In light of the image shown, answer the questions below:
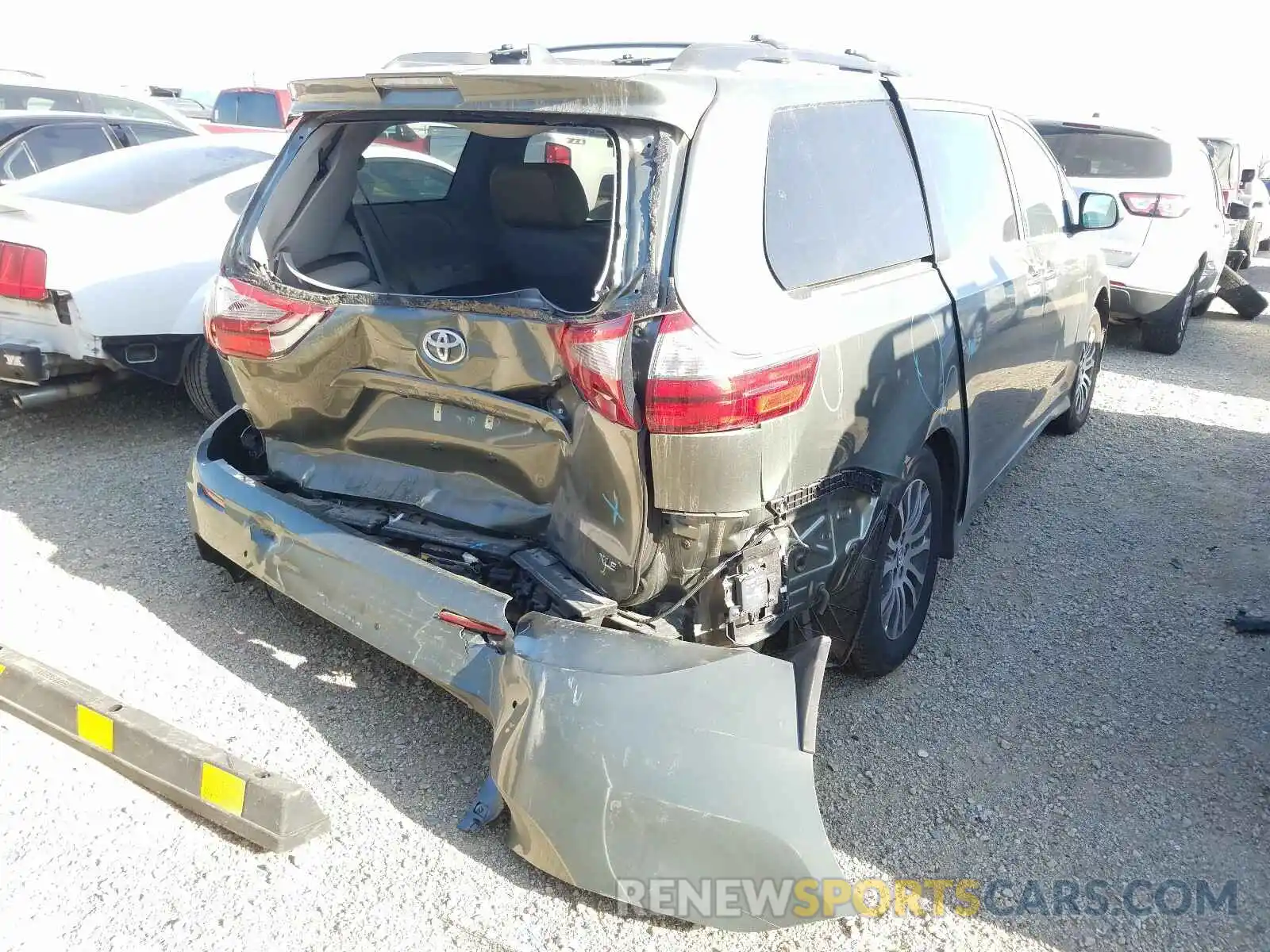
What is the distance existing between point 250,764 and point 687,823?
1169 millimetres

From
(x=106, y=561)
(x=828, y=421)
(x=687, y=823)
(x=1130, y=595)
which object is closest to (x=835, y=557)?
(x=828, y=421)

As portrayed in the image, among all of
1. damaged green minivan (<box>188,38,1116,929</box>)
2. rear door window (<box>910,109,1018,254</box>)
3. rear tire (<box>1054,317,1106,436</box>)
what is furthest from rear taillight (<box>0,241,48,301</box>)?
rear tire (<box>1054,317,1106,436</box>)

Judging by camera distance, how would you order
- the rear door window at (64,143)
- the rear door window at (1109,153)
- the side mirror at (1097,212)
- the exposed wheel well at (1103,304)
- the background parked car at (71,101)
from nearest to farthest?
the side mirror at (1097,212), the exposed wheel well at (1103,304), the rear door window at (64,143), the rear door window at (1109,153), the background parked car at (71,101)

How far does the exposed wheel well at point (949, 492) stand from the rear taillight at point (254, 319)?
2.08m

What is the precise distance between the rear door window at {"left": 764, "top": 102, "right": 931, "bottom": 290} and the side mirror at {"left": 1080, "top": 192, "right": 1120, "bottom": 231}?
1.83 m

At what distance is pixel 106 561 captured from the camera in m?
3.96

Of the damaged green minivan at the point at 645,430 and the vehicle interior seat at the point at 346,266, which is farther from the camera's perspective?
the vehicle interior seat at the point at 346,266

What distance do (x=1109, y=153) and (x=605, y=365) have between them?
23.4ft

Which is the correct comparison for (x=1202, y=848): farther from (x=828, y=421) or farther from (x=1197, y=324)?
(x=1197, y=324)

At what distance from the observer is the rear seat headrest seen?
3717 millimetres

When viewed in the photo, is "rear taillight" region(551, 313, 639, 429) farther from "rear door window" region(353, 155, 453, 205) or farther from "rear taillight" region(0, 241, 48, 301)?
"rear taillight" region(0, 241, 48, 301)

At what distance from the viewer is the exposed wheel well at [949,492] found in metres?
3.53

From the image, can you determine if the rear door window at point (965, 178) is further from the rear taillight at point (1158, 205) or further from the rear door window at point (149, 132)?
the rear door window at point (149, 132)

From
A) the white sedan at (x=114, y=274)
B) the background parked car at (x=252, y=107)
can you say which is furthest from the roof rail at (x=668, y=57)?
the background parked car at (x=252, y=107)
